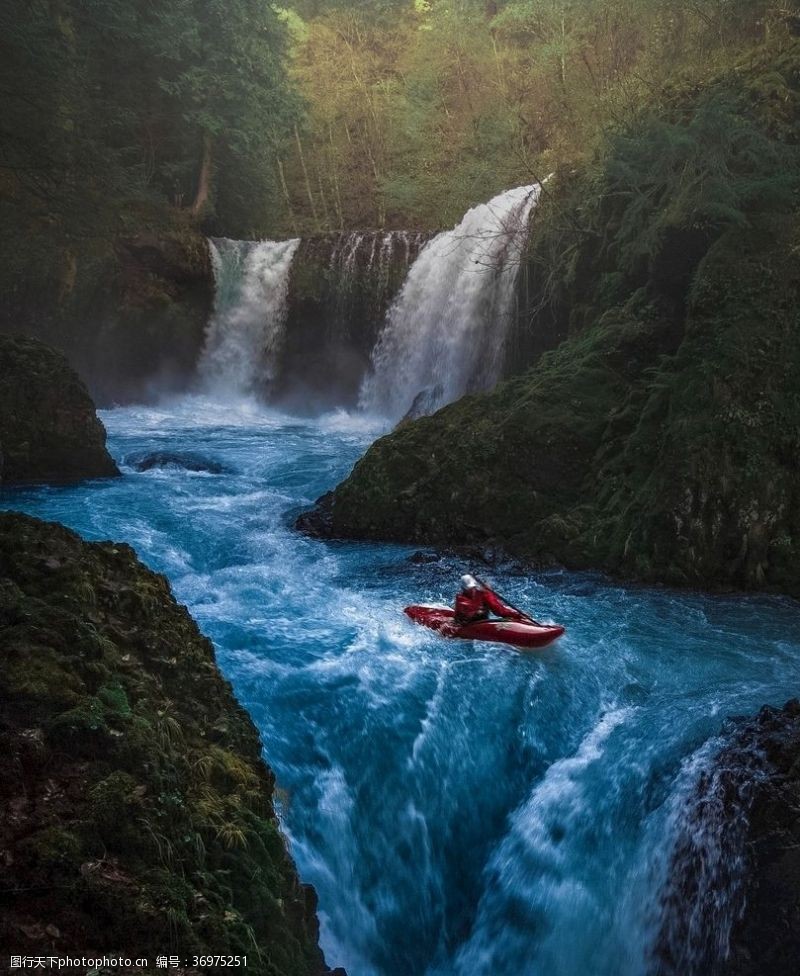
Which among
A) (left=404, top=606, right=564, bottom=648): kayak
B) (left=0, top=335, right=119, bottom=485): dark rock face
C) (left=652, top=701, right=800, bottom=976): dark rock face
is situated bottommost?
(left=652, top=701, right=800, bottom=976): dark rock face

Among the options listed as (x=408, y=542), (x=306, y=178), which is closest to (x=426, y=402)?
(x=408, y=542)

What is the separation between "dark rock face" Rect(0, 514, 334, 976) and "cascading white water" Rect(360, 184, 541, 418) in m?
10.8

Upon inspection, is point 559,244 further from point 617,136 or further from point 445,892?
point 445,892

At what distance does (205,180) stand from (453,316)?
34.9 feet

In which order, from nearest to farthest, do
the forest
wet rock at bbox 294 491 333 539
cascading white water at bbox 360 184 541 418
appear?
the forest
wet rock at bbox 294 491 333 539
cascading white water at bbox 360 184 541 418

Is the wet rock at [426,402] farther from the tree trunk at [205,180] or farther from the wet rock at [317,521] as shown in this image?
the tree trunk at [205,180]

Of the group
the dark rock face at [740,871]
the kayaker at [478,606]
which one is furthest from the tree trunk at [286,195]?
the dark rock face at [740,871]

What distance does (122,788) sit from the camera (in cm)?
293

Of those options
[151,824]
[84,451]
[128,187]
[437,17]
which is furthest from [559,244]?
[437,17]

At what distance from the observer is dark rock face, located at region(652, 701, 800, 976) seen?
383 centimetres

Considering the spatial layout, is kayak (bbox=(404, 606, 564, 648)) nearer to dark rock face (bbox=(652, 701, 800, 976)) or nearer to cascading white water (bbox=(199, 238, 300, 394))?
dark rock face (bbox=(652, 701, 800, 976))

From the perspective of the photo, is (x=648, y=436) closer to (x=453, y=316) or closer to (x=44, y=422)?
(x=453, y=316)

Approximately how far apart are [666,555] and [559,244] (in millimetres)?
6534

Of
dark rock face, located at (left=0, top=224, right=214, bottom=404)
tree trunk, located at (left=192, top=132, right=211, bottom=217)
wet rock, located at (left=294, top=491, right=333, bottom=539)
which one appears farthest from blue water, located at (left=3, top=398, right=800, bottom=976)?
tree trunk, located at (left=192, top=132, right=211, bottom=217)
